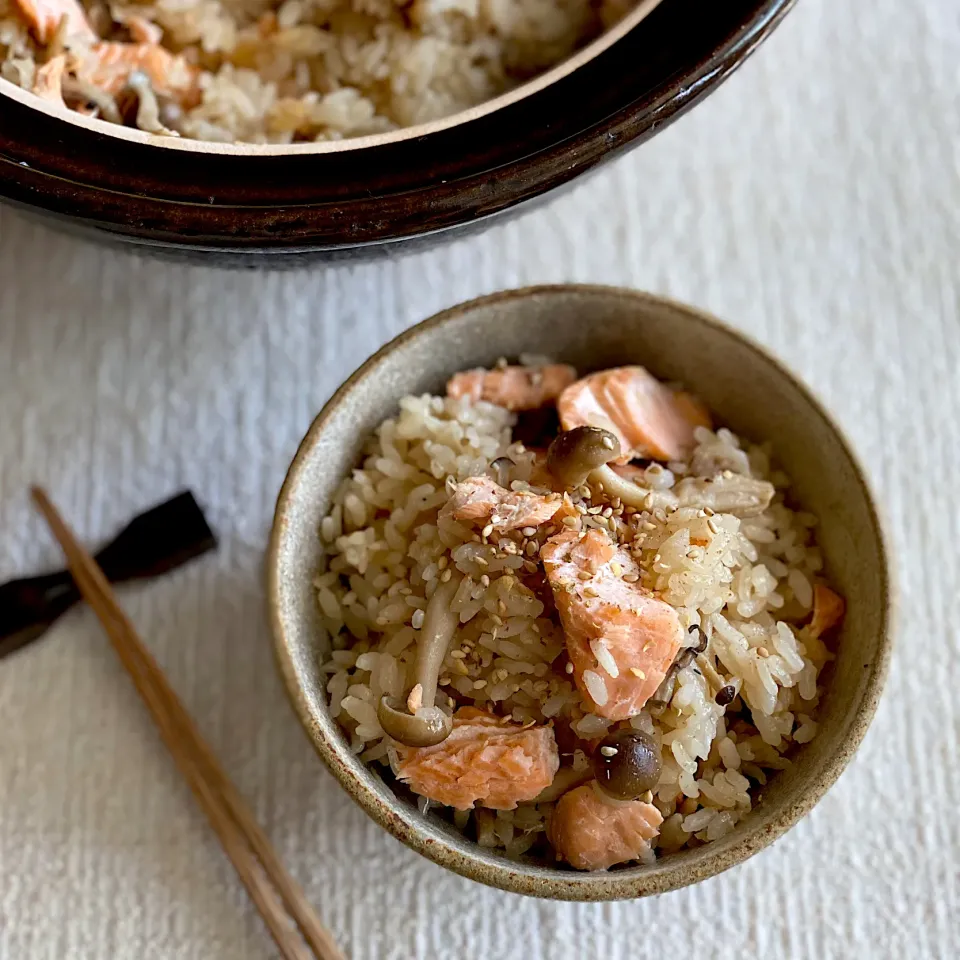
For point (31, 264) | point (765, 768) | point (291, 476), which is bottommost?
point (765, 768)

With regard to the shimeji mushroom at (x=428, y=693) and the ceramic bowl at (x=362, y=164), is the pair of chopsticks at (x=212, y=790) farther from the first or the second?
the ceramic bowl at (x=362, y=164)

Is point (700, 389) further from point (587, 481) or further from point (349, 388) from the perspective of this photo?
point (349, 388)

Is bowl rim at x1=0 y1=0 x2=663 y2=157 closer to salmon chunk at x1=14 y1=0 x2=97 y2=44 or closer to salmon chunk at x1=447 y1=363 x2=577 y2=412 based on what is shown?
salmon chunk at x1=14 y1=0 x2=97 y2=44

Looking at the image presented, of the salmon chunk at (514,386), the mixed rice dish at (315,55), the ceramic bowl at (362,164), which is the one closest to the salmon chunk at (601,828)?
the salmon chunk at (514,386)

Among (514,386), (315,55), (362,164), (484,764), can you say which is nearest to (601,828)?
(484,764)

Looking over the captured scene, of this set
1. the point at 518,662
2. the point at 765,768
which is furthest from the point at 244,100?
the point at 765,768

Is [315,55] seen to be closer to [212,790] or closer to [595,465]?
[595,465]
